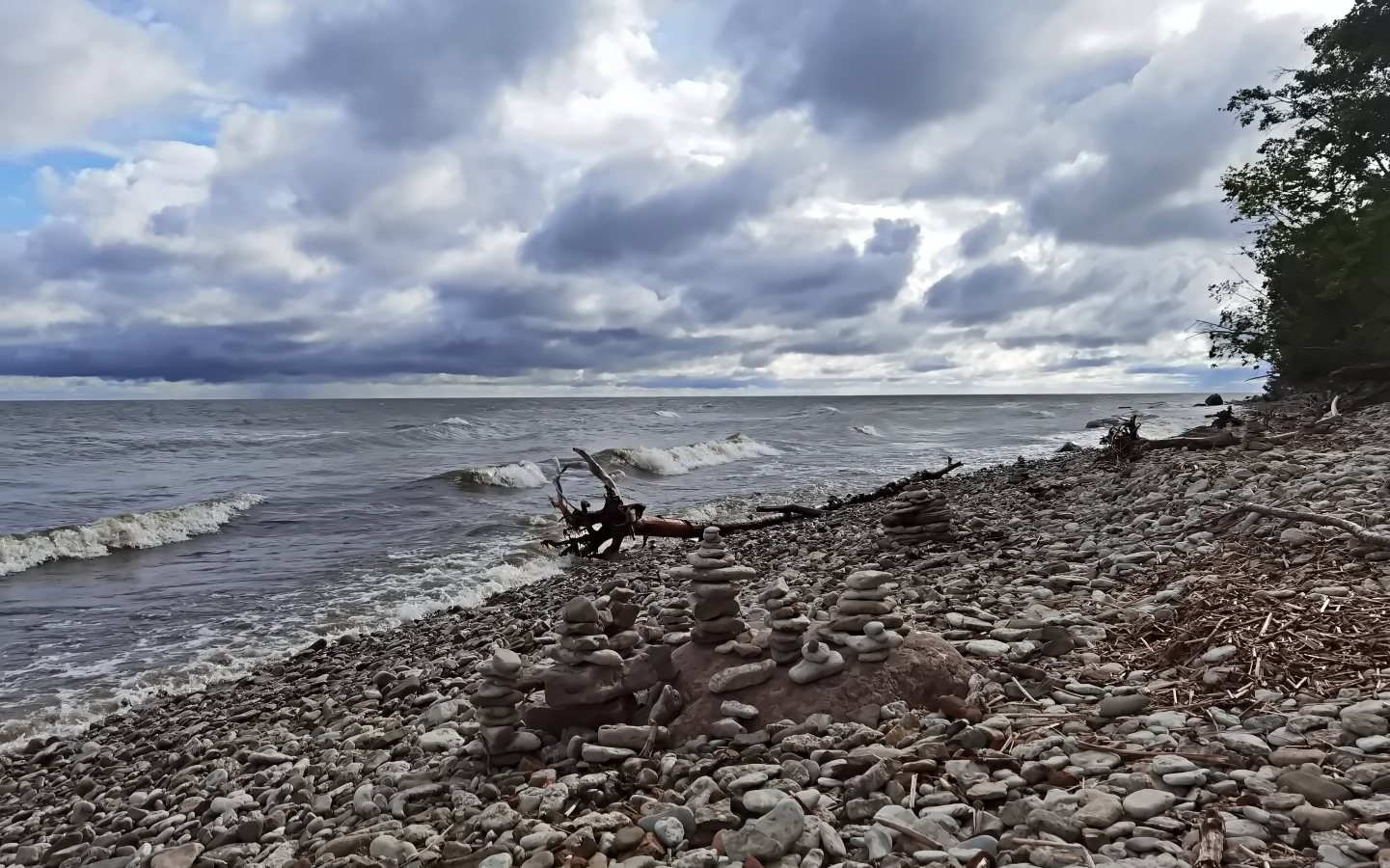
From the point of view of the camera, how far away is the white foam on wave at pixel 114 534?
16375 mm

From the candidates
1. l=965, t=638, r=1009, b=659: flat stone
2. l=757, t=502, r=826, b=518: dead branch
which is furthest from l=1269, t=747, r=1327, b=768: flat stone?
l=757, t=502, r=826, b=518: dead branch

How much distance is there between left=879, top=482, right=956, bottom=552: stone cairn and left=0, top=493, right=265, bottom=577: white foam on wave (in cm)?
1681

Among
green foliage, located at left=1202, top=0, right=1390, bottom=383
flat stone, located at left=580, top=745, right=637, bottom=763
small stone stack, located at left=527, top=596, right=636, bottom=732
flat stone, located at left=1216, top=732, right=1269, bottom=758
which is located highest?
green foliage, located at left=1202, top=0, right=1390, bottom=383

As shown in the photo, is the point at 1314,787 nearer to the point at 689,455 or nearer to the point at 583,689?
the point at 583,689

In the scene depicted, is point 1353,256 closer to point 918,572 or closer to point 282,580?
point 918,572

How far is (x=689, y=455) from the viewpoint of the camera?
111ft

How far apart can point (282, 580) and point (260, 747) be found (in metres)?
8.10

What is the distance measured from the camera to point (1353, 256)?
22406 mm

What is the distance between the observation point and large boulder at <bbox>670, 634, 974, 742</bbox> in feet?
15.2

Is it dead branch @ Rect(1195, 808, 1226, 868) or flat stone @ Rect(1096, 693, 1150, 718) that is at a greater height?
dead branch @ Rect(1195, 808, 1226, 868)

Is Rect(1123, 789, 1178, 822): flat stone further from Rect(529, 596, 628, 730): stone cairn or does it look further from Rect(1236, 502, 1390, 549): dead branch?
Rect(1236, 502, 1390, 549): dead branch

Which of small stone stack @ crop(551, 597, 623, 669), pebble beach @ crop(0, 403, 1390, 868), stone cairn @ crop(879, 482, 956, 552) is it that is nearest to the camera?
pebble beach @ crop(0, 403, 1390, 868)

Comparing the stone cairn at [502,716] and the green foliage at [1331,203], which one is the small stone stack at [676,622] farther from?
the green foliage at [1331,203]

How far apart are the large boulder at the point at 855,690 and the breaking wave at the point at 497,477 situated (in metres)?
21.8
